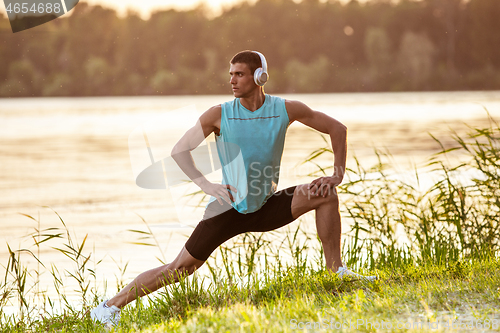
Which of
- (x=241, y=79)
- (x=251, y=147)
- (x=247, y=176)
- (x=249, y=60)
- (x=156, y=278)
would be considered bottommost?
(x=156, y=278)

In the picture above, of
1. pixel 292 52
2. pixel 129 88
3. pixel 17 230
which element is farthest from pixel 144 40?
pixel 17 230

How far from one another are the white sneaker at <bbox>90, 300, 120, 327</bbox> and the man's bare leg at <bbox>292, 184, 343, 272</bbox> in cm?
135

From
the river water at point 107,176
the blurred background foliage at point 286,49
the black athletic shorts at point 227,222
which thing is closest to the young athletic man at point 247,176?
the black athletic shorts at point 227,222

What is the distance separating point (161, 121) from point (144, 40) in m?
40.1

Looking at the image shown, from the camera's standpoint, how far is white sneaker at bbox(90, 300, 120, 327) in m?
4.08

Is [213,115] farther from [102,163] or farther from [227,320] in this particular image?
[102,163]

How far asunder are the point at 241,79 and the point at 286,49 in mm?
61201

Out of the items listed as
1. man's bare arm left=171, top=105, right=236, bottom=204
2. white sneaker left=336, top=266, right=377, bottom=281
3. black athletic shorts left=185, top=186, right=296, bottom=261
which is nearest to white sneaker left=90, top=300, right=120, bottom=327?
black athletic shorts left=185, top=186, right=296, bottom=261

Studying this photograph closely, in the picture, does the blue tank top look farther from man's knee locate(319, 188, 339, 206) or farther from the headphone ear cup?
man's knee locate(319, 188, 339, 206)

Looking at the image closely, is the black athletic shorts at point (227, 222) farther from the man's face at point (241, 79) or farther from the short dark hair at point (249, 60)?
the short dark hair at point (249, 60)

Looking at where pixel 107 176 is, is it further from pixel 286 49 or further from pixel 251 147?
pixel 286 49

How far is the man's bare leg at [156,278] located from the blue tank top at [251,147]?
1.61ft

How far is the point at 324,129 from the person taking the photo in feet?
13.8

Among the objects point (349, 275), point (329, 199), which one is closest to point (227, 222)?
point (329, 199)
